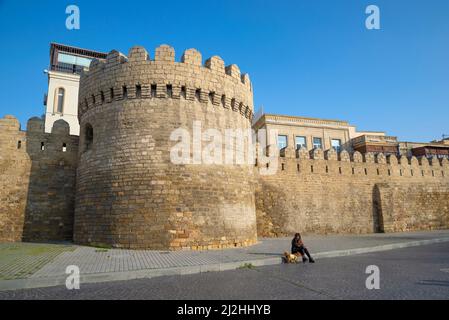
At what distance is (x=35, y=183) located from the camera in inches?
468

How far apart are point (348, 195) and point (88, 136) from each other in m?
14.0

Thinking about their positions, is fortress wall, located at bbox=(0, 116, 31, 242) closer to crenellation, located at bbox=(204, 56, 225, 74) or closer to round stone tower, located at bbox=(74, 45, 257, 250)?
round stone tower, located at bbox=(74, 45, 257, 250)

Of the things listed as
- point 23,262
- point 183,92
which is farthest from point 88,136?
point 23,262

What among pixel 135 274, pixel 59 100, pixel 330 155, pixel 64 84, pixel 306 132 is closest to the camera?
pixel 135 274

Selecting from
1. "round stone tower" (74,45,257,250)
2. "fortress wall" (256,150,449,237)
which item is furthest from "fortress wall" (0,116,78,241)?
"fortress wall" (256,150,449,237)

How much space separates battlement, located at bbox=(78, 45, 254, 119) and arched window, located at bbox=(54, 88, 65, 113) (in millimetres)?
15660

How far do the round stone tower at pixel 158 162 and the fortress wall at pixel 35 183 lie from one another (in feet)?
5.45

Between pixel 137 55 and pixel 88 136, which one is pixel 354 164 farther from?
pixel 88 136

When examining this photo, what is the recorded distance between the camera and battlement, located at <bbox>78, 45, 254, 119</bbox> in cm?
1009

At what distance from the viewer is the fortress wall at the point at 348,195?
1515cm
